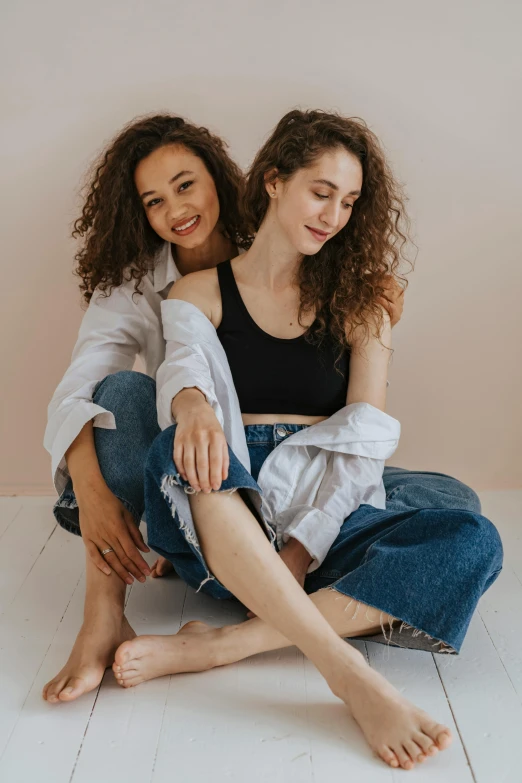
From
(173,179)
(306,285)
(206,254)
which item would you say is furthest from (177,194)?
(306,285)

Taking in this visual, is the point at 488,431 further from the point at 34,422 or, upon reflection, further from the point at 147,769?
the point at 147,769

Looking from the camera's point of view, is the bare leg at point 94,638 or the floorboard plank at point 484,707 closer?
the floorboard plank at point 484,707

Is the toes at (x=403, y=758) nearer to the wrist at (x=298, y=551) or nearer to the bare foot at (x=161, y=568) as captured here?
the wrist at (x=298, y=551)

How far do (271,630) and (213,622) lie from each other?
0.81ft

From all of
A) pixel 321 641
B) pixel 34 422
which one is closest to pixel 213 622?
pixel 321 641

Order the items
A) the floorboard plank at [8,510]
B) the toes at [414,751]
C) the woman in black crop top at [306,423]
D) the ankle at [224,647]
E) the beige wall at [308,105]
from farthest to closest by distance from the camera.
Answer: the floorboard plank at [8,510], the beige wall at [308,105], the ankle at [224,647], the woman in black crop top at [306,423], the toes at [414,751]

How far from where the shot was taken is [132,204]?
2.09 metres

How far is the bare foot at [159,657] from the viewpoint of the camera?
59.5 inches

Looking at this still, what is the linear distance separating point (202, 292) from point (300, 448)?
0.42 m

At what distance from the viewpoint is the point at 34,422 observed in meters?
2.69

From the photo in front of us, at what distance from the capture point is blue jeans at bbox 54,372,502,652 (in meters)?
1.51

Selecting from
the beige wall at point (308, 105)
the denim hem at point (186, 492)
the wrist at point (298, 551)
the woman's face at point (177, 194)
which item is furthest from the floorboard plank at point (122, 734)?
the beige wall at point (308, 105)

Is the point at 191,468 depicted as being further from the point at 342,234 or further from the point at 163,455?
the point at 342,234

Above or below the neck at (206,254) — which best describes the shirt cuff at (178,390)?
below
